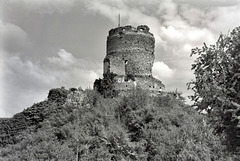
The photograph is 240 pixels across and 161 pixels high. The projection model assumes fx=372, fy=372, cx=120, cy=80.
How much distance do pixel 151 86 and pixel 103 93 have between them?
166 inches

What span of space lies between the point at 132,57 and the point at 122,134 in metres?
11.5

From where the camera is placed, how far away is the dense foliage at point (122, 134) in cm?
1867

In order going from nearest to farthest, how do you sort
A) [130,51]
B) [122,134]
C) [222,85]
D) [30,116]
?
[222,85]
[122,134]
[30,116]
[130,51]

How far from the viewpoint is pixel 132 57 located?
30.4 metres

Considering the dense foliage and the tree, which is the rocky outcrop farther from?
the tree

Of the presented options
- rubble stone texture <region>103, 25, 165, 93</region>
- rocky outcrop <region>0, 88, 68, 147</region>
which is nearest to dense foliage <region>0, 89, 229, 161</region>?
rocky outcrop <region>0, 88, 68, 147</region>

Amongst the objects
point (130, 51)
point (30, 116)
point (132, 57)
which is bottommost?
point (30, 116)

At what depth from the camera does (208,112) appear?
11867mm

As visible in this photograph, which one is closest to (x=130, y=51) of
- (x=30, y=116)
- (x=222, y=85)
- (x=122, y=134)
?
(x=30, y=116)

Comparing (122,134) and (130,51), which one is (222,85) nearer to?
(122,134)

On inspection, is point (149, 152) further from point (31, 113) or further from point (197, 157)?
point (31, 113)

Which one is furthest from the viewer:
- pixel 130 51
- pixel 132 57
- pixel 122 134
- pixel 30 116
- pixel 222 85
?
pixel 130 51

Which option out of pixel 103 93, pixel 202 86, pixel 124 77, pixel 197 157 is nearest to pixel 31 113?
pixel 103 93

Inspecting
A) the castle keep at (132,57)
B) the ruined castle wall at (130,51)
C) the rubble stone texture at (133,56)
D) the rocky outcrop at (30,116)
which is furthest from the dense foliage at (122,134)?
the ruined castle wall at (130,51)
